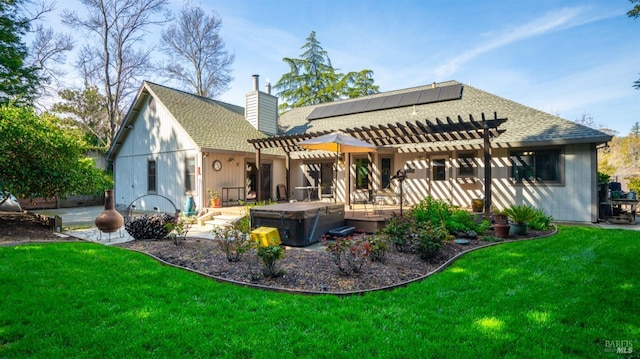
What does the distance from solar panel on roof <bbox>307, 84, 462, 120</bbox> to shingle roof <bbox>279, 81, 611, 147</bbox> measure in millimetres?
242

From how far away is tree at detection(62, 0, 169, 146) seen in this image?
19.8m

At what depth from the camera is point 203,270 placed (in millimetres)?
4777

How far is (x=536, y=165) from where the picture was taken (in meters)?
10.1

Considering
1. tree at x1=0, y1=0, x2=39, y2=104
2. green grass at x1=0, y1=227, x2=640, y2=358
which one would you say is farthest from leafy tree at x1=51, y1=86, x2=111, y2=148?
green grass at x1=0, y1=227, x2=640, y2=358

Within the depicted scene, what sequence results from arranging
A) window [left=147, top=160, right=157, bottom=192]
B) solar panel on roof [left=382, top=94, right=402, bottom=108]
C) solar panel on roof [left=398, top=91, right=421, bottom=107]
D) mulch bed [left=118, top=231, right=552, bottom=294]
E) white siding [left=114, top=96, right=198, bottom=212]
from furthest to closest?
solar panel on roof [left=382, top=94, right=402, bottom=108], solar panel on roof [left=398, top=91, right=421, bottom=107], window [left=147, top=160, right=157, bottom=192], white siding [left=114, top=96, right=198, bottom=212], mulch bed [left=118, top=231, right=552, bottom=294]

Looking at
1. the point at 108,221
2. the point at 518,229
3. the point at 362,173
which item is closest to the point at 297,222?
the point at 108,221

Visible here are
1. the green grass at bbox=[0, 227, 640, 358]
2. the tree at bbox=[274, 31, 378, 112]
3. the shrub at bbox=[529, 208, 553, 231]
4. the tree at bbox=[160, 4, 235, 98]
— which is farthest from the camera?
the tree at bbox=[274, 31, 378, 112]

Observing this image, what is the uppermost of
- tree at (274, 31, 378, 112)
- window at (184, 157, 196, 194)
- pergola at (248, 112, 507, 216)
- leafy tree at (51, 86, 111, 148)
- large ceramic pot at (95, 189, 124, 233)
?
tree at (274, 31, 378, 112)

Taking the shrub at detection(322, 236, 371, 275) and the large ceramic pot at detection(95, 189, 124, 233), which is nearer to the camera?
the shrub at detection(322, 236, 371, 275)

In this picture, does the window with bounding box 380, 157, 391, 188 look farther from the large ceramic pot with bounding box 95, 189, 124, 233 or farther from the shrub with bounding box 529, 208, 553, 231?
the large ceramic pot with bounding box 95, 189, 124, 233

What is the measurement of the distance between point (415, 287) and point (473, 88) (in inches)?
486

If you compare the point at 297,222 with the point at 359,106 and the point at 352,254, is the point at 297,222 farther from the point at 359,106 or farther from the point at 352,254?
the point at 359,106

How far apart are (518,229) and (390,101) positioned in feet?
30.4

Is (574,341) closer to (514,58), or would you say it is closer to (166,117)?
(514,58)
